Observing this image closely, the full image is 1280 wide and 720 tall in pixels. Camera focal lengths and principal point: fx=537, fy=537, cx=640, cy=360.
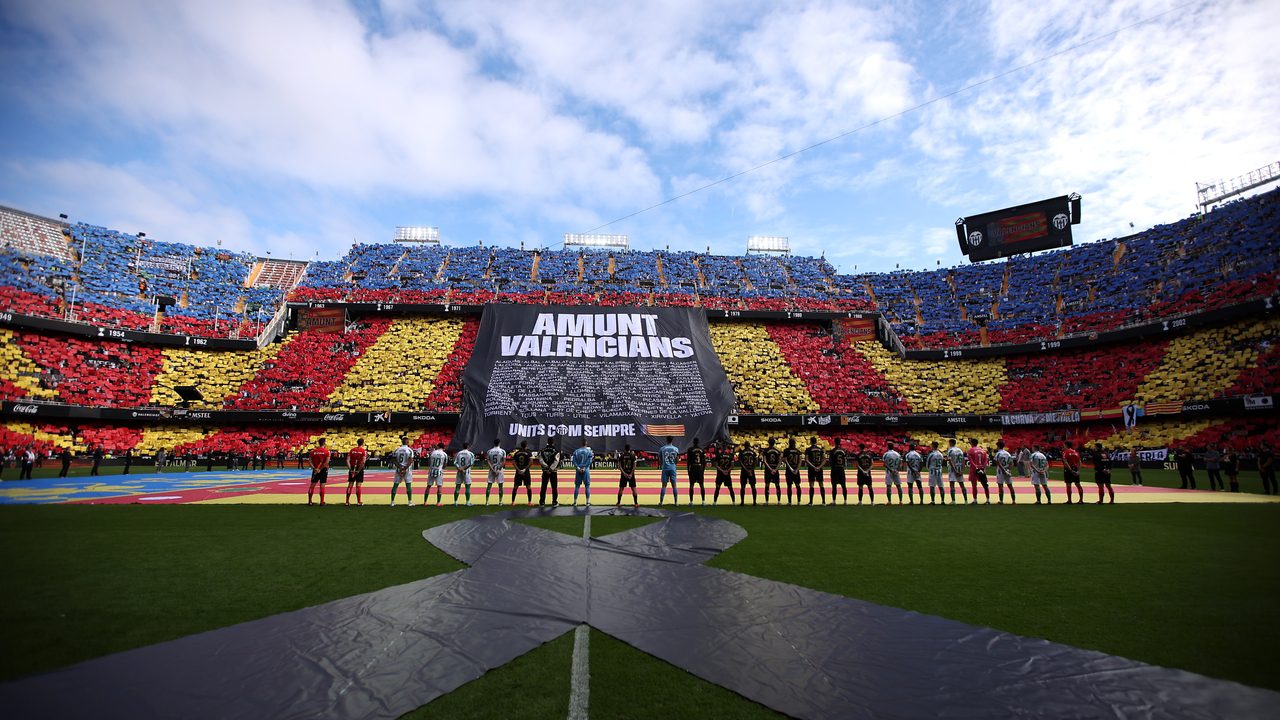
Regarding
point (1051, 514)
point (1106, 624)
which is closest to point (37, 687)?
point (1106, 624)

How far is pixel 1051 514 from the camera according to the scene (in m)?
12.6

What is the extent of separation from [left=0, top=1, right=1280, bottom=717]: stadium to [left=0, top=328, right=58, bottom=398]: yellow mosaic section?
0.17 metres

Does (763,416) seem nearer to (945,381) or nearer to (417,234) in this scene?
(945,381)

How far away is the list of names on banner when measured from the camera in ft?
100

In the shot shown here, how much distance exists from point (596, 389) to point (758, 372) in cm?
1185

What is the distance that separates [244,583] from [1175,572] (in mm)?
11579

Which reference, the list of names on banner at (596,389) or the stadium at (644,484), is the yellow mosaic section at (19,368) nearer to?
the stadium at (644,484)

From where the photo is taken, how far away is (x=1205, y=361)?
28578 mm

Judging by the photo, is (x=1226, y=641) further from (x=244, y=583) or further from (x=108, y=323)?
(x=108, y=323)

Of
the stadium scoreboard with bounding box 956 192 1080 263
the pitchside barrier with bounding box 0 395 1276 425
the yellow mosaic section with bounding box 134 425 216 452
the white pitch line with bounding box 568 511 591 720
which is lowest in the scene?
the white pitch line with bounding box 568 511 591 720

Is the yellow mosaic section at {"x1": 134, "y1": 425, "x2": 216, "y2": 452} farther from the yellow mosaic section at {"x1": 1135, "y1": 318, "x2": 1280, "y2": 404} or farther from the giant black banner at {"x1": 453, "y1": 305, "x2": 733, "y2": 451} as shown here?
the yellow mosaic section at {"x1": 1135, "y1": 318, "x2": 1280, "y2": 404}

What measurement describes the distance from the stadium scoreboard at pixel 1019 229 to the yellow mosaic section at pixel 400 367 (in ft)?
135

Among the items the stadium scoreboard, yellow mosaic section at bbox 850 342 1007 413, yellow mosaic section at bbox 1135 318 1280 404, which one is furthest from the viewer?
the stadium scoreboard

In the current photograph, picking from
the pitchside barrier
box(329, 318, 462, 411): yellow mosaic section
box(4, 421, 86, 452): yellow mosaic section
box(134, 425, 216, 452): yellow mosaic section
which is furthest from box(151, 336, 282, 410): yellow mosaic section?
box(329, 318, 462, 411): yellow mosaic section
